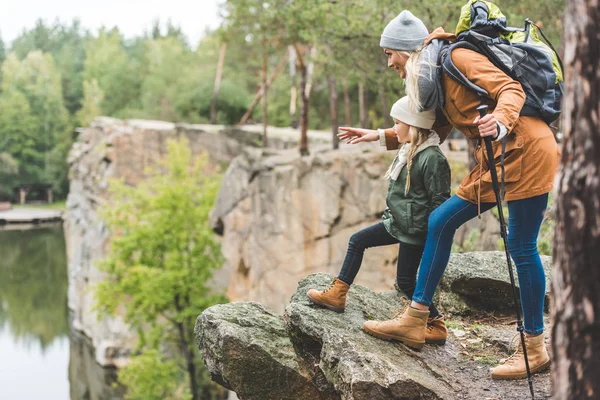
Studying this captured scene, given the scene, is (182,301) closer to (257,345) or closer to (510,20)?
(510,20)

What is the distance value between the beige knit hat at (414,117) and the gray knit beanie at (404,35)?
0.32 metres

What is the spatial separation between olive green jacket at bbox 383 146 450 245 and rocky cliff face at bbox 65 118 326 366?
70.1 feet

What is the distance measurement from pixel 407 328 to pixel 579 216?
7.10ft

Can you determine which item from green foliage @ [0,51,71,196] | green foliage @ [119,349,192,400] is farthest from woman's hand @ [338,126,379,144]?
green foliage @ [0,51,71,196]

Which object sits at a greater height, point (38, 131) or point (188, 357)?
point (38, 131)

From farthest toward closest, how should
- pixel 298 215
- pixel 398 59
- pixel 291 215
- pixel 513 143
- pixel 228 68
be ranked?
pixel 228 68 → pixel 291 215 → pixel 298 215 → pixel 398 59 → pixel 513 143

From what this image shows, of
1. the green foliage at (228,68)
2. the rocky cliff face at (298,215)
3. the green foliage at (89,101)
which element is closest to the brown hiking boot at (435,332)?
the green foliage at (228,68)

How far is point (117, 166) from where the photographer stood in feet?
99.2

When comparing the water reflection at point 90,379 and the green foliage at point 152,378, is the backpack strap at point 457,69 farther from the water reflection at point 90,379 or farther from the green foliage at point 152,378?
the water reflection at point 90,379

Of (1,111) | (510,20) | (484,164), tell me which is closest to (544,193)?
(484,164)

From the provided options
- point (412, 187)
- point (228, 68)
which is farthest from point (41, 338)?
point (412, 187)

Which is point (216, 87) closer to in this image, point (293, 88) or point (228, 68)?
point (293, 88)

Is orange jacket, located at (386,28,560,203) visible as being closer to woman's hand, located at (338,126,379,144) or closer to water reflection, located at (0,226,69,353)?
woman's hand, located at (338,126,379,144)

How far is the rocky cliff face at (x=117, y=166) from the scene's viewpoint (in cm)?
2834
